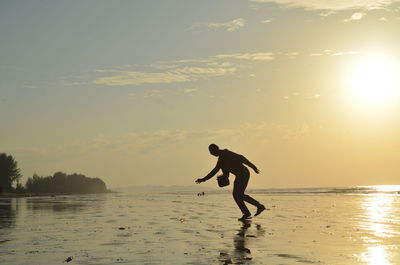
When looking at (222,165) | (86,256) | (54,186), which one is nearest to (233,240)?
(86,256)

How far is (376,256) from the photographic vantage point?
8.91 metres

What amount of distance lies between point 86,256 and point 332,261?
4.42 metres

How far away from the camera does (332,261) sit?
841cm

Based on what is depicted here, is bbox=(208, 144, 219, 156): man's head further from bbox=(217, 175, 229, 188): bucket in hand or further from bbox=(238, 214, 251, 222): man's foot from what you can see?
bbox=(238, 214, 251, 222): man's foot

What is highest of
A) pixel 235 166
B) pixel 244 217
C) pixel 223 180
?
pixel 235 166

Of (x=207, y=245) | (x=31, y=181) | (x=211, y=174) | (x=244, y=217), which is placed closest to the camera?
(x=207, y=245)

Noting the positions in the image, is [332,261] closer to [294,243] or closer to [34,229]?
[294,243]

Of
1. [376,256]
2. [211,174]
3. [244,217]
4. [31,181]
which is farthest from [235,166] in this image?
[31,181]

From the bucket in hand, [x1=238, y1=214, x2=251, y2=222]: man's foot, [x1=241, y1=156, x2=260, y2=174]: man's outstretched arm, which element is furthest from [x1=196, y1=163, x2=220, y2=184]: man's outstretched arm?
[x1=238, y1=214, x2=251, y2=222]: man's foot

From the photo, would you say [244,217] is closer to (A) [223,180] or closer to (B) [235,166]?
(A) [223,180]

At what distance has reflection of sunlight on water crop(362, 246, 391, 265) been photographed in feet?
27.0

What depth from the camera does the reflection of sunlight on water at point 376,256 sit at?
8.24 metres

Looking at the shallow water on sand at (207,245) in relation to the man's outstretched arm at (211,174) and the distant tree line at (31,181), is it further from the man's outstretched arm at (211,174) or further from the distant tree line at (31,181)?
the distant tree line at (31,181)

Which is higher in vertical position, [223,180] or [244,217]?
[223,180]
